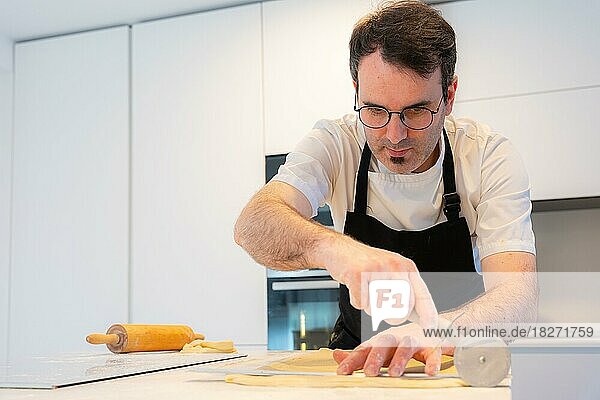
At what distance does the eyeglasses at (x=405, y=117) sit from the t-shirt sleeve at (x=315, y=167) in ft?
0.51

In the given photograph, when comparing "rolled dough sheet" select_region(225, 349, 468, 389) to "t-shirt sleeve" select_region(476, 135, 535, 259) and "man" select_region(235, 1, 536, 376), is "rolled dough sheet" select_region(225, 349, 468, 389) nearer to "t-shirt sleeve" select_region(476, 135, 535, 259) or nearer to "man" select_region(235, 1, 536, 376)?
"man" select_region(235, 1, 536, 376)

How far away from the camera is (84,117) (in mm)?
2832

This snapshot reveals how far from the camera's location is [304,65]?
8.34ft

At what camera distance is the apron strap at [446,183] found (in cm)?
140

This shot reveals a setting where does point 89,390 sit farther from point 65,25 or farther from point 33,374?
point 65,25

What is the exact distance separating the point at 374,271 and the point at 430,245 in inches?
23.4

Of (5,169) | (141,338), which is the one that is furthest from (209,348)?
(5,169)

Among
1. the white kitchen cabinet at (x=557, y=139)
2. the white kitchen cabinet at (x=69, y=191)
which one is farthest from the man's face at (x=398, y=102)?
the white kitchen cabinet at (x=69, y=191)

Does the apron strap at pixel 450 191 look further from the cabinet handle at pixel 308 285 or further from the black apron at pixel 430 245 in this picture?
the cabinet handle at pixel 308 285

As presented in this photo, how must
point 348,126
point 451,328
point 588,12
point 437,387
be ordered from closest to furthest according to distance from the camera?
1. point 437,387
2. point 451,328
3. point 348,126
4. point 588,12

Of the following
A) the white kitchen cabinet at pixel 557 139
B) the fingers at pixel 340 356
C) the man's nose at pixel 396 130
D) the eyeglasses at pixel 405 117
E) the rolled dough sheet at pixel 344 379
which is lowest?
the rolled dough sheet at pixel 344 379

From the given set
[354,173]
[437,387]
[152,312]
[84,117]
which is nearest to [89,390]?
[437,387]

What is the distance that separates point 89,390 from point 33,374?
0.60ft

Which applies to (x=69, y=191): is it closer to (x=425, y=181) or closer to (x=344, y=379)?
(x=425, y=181)
